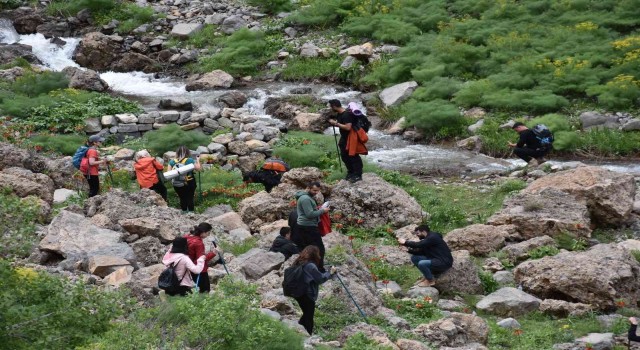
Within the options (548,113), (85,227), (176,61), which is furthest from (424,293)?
(176,61)

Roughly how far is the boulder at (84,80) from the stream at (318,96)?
814 mm

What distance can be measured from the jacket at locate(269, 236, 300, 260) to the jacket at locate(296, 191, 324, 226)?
1.98ft

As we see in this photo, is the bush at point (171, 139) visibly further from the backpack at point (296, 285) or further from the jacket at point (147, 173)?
the backpack at point (296, 285)

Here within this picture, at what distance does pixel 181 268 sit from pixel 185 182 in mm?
6181

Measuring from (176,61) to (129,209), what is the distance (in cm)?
1775

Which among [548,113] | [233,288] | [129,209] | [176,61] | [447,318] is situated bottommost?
[176,61]

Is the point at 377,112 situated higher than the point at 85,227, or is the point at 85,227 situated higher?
the point at 85,227

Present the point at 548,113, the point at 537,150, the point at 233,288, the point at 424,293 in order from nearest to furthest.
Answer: the point at 233,288
the point at 424,293
the point at 537,150
the point at 548,113

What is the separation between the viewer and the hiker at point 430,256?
13547 mm

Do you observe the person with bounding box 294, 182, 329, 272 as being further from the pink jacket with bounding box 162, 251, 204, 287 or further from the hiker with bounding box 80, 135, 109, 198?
the hiker with bounding box 80, 135, 109, 198

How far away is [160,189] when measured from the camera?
1741cm

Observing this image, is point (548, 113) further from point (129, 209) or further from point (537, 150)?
point (129, 209)

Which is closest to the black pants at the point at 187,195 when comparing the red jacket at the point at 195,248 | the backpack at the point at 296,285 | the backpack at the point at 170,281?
the red jacket at the point at 195,248

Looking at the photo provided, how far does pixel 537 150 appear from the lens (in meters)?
19.9
